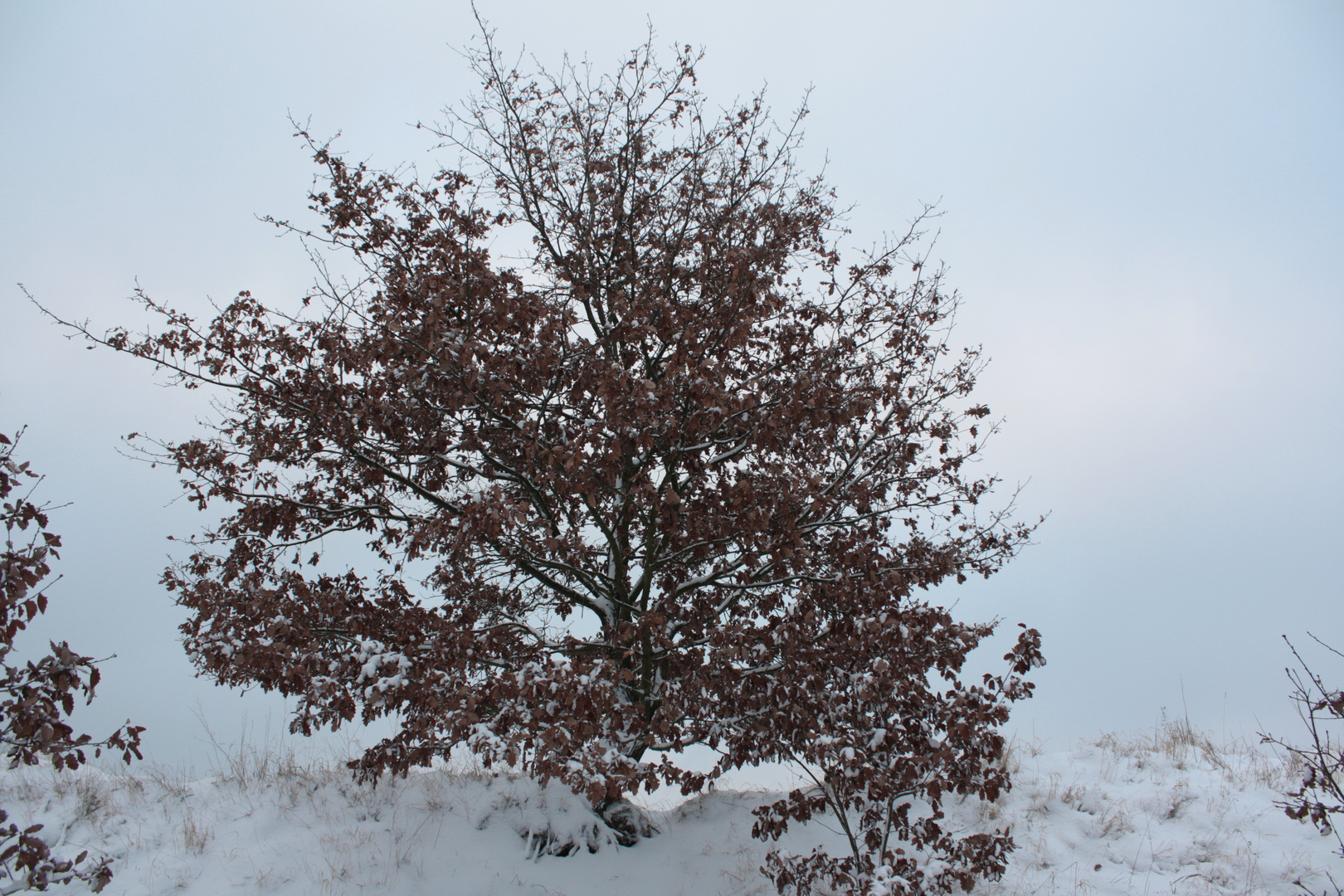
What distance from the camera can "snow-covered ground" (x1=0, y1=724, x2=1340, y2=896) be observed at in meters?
7.38

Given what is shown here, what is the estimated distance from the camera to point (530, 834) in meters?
8.32

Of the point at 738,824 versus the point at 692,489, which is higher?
the point at 692,489

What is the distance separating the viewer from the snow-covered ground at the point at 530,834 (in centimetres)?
738

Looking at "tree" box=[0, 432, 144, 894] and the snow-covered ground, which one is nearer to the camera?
"tree" box=[0, 432, 144, 894]

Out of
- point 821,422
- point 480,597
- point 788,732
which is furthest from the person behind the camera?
point 480,597

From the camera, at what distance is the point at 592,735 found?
5.88m

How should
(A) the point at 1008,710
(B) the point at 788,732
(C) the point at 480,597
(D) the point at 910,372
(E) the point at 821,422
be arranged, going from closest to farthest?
1. (A) the point at 1008,710
2. (B) the point at 788,732
3. (E) the point at 821,422
4. (D) the point at 910,372
5. (C) the point at 480,597

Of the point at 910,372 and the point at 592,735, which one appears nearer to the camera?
the point at 592,735

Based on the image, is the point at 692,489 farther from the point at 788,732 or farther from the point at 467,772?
the point at 467,772

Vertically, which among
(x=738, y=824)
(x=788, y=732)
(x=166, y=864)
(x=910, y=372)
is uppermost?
(x=910, y=372)

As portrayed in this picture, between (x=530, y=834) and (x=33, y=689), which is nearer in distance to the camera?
(x=33, y=689)

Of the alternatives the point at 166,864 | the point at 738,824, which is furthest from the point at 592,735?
the point at 166,864

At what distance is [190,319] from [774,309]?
6.17m

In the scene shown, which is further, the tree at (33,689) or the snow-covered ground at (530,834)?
the snow-covered ground at (530,834)
